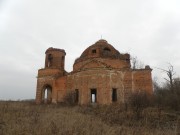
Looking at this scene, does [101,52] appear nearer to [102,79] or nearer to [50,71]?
[102,79]

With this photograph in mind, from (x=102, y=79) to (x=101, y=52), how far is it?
3739 millimetres

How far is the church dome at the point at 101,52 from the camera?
21547 millimetres

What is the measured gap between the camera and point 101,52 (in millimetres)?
21906

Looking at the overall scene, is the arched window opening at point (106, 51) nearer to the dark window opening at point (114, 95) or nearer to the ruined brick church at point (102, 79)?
the ruined brick church at point (102, 79)

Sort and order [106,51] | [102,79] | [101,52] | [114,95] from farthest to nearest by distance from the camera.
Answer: [106,51], [101,52], [114,95], [102,79]

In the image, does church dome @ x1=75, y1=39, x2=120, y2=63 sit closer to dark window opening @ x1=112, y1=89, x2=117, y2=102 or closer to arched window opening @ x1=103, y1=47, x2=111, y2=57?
arched window opening @ x1=103, y1=47, x2=111, y2=57

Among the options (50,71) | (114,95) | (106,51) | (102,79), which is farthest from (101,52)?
(50,71)

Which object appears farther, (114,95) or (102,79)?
(114,95)

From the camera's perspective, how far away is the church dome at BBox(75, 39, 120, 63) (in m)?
21.5

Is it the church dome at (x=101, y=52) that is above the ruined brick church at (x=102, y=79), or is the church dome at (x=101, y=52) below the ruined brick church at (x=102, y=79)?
above

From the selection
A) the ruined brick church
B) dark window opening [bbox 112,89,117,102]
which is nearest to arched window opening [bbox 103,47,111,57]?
the ruined brick church

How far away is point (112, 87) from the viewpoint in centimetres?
1942

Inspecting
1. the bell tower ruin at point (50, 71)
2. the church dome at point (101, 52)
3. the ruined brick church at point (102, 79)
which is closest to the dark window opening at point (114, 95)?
the ruined brick church at point (102, 79)

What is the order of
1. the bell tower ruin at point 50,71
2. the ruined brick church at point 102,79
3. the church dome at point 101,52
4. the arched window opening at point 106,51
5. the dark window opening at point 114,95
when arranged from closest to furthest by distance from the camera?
the ruined brick church at point 102,79 → the dark window opening at point 114,95 → the church dome at point 101,52 → the arched window opening at point 106,51 → the bell tower ruin at point 50,71
